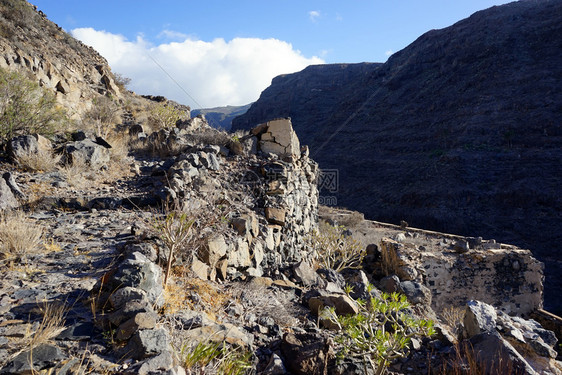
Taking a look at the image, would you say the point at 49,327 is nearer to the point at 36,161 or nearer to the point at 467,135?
the point at 36,161

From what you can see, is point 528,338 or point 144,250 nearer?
point 144,250

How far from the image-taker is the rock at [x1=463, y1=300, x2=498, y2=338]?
3453 mm

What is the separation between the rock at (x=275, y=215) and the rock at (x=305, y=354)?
2.80 metres

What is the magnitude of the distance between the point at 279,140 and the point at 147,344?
5.54m

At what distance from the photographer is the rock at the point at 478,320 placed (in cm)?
345

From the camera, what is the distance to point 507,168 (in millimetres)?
25844

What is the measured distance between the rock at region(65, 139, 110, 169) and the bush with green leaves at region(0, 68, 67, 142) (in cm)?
79

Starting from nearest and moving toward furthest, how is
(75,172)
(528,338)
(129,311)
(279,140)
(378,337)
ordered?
(129,311) < (378,337) < (528,338) < (75,172) < (279,140)

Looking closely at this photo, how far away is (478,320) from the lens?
11.5 ft

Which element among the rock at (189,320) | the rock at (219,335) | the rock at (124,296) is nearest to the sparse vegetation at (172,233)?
the rock at (189,320)

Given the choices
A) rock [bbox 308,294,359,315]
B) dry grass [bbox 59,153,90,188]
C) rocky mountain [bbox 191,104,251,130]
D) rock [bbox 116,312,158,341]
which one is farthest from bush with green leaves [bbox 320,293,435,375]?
rocky mountain [bbox 191,104,251,130]

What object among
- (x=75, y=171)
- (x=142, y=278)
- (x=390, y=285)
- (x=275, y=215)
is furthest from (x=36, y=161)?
(x=390, y=285)

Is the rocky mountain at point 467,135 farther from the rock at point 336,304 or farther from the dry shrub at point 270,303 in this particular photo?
the dry shrub at point 270,303

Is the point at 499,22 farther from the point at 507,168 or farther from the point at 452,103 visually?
the point at 507,168
